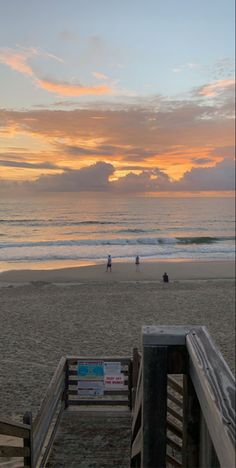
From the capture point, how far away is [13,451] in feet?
11.2

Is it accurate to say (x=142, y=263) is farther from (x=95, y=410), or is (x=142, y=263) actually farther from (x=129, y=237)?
(x=95, y=410)

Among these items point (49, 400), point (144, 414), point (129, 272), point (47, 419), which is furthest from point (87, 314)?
point (144, 414)

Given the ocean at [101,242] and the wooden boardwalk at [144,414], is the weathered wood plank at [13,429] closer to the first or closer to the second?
the wooden boardwalk at [144,414]

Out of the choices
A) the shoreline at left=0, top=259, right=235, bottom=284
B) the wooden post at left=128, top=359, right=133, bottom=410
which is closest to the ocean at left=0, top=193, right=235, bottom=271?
the shoreline at left=0, top=259, right=235, bottom=284

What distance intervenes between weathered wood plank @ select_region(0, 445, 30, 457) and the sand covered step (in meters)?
1.20

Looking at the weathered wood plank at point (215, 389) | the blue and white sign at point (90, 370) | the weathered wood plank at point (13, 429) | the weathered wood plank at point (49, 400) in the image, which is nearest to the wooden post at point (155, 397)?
the weathered wood plank at point (215, 389)

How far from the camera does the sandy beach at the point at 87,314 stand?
8.35m

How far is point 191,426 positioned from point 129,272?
2671cm

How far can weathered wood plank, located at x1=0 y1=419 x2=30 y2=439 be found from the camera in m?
3.16

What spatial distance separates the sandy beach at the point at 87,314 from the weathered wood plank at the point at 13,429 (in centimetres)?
68

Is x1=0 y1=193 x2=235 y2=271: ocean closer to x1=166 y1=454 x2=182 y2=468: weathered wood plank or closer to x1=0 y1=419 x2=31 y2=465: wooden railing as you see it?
x1=0 y1=419 x2=31 y2=465: wooden railing

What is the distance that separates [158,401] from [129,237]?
46500 millimetres

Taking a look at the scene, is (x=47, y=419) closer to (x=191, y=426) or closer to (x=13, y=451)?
(x=13, y=451)

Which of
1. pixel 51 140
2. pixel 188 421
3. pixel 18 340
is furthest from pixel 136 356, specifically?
pixel 18 340
